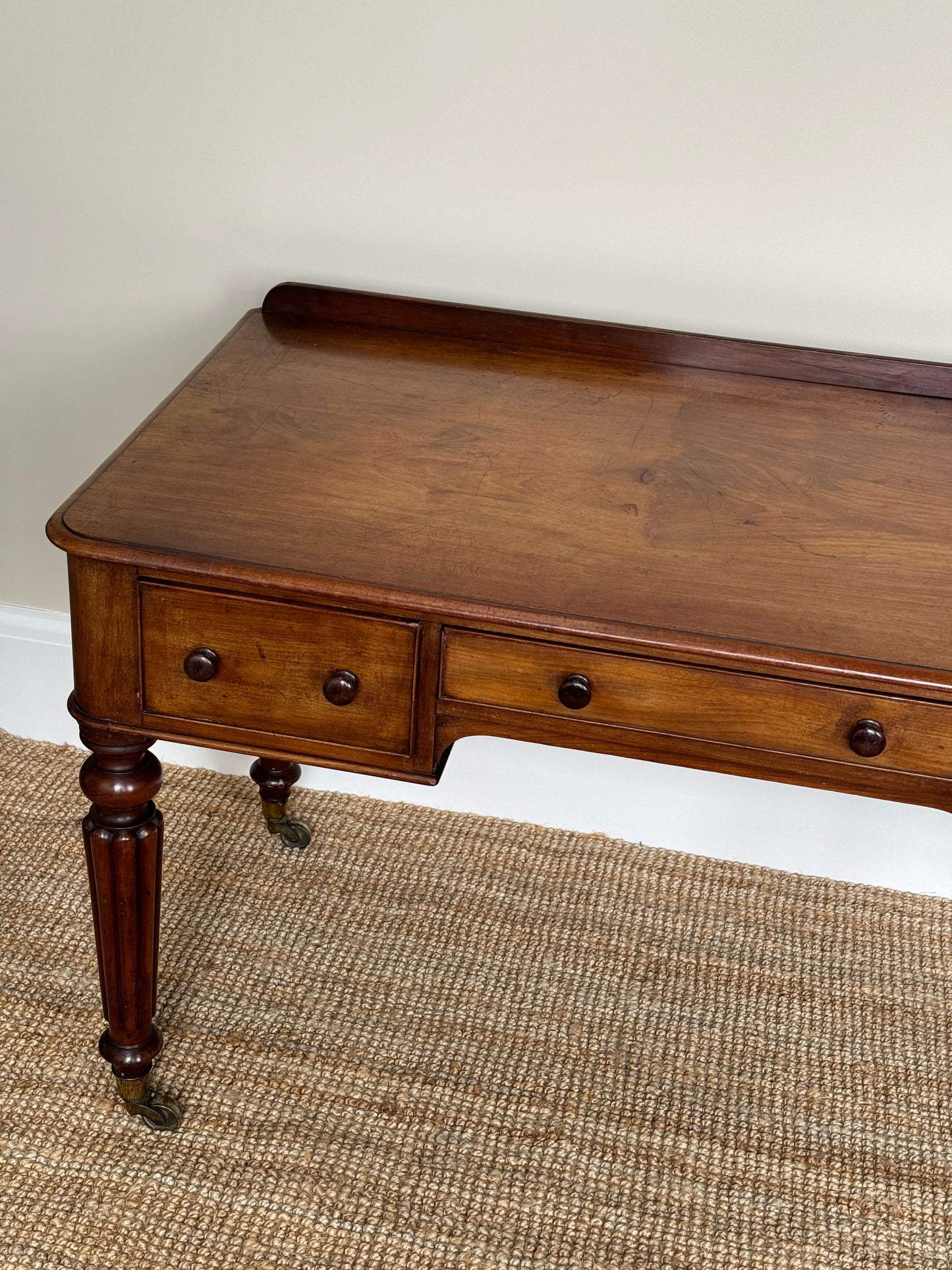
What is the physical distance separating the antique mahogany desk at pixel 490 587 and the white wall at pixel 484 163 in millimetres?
228

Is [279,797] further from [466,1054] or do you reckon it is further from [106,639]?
[106,639]

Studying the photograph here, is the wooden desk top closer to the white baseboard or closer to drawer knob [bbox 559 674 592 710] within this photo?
drawer knob [bbox 559 674 592 710]

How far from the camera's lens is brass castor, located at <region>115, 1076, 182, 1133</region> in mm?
1616

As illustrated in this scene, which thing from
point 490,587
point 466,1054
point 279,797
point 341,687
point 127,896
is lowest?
point 466,1054

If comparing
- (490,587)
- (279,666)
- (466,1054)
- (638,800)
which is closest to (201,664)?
(279,666)

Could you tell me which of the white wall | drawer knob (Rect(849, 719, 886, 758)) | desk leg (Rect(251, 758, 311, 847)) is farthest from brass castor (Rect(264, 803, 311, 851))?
drawer knob (Rect(849, 719, 886, 758))

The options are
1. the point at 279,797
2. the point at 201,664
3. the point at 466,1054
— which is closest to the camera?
the point at 201,664

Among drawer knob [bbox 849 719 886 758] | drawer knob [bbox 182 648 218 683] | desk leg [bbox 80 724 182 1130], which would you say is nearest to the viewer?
drawer knob [bbox 849 719 886 758]

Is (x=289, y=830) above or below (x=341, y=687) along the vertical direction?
below

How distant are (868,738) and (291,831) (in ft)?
3.82

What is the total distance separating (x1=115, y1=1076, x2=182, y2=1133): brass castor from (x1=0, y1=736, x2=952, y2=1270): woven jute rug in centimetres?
2

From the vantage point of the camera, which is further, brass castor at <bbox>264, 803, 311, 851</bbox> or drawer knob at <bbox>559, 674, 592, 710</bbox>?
brass castor at <bbox>264, 803, 311, 851</bbox>

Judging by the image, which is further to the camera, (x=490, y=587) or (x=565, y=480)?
(x=565, y=480)

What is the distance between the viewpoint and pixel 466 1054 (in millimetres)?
1787
